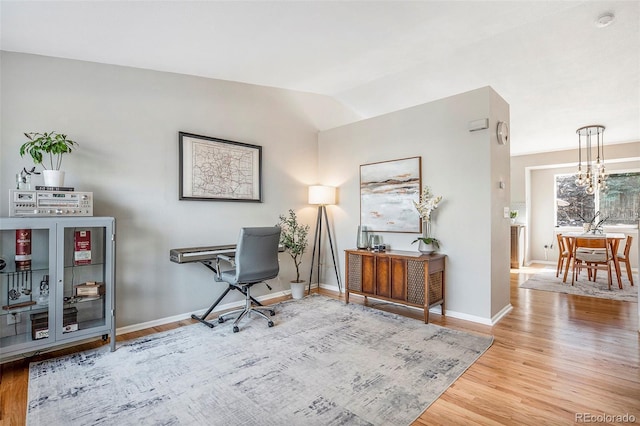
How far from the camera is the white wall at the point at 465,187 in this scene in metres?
3.38

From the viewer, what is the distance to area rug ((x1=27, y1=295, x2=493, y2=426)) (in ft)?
6.07

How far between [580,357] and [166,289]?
3937mm

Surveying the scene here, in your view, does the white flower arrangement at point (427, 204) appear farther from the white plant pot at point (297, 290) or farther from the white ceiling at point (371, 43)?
the white plant pot at point (297, 290)

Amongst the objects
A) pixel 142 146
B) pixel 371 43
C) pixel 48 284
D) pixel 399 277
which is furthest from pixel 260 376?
pixel 371 43

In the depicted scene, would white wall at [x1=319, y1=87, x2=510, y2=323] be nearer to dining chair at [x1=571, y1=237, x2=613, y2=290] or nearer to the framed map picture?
the framed map picture

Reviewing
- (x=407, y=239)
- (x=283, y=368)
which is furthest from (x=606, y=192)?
(x=283, y=368)

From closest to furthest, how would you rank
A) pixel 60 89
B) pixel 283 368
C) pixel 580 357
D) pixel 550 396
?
1. pixel 550 396
2. pixel 283 368
3. pixel 580 357
4. pixel 60 89

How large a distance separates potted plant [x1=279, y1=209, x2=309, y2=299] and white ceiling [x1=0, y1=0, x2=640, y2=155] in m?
1.91

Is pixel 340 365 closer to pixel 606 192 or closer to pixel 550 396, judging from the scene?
pixel 550 396

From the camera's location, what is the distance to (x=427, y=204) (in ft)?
12.2

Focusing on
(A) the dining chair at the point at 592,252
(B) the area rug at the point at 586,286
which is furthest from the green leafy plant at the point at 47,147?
(A) the dining chair at the point at 592,252

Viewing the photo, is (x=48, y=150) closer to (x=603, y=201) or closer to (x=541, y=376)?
(x=541, y=376)

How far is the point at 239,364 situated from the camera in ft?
8.09

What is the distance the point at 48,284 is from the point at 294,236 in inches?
114
